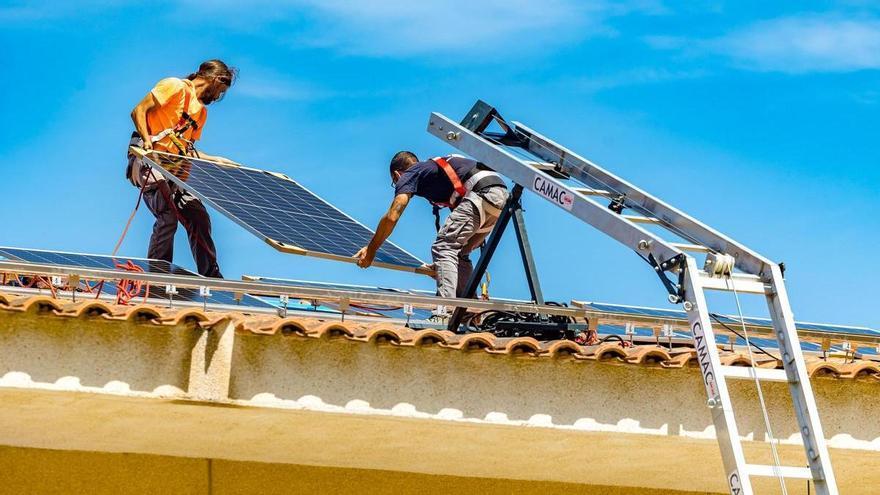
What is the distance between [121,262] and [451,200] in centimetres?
317

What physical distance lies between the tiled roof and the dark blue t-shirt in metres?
1.52

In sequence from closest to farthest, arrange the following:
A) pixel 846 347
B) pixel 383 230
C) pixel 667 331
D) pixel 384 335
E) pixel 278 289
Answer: pixel 384 335, pixel 278 289, pixel 383 230, pixel 667 331, pixel 846 347

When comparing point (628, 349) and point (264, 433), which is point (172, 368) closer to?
point (264, 433)

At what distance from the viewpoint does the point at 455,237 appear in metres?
12.6

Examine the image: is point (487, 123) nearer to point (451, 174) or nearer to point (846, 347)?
point (451, 174)

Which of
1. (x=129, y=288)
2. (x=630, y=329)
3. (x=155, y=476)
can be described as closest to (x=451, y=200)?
(x=630, y=329)

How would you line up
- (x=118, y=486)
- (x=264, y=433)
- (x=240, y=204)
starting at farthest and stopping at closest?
(x=240, y=204) → (x=264, y=433) → (x=118, y=486)

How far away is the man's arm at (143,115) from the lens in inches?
550

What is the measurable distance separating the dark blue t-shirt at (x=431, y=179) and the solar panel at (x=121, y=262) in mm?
1805

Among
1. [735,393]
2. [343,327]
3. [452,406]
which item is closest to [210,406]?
[343,327]

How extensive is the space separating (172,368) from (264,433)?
1.01 m

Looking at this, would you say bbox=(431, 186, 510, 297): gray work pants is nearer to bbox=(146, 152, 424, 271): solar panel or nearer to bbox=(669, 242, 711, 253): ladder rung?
bbox=(146, 152, 424, 271): solar panel

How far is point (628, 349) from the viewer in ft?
37.9

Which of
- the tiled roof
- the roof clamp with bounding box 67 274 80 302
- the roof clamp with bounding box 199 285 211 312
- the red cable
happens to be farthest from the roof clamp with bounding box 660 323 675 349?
the roof clamp with bounding box 67 274 80 302
